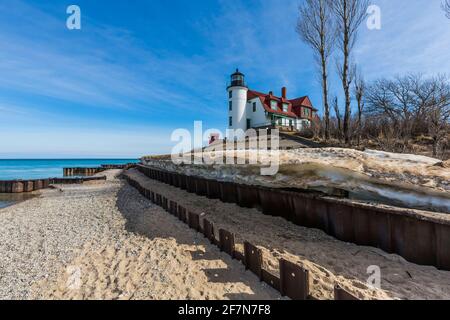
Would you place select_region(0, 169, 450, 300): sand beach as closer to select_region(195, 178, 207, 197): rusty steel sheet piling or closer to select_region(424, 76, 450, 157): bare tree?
select_region(195, 178, 207, 197): rusty steel sheet piling

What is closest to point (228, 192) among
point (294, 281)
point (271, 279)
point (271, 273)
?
point (271, 273)

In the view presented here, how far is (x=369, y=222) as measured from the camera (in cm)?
471

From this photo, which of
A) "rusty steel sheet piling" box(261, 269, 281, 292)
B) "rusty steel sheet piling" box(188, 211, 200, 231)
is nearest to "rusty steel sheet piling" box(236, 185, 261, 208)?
"rusty steel sheet piling" box(188, 211, 200, 231)

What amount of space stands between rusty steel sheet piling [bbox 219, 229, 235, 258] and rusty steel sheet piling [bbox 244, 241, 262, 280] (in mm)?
528

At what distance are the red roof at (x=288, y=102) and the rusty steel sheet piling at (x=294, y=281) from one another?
1324 inches

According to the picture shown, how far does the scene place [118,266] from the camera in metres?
4.74

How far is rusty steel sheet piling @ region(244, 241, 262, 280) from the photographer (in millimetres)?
3844

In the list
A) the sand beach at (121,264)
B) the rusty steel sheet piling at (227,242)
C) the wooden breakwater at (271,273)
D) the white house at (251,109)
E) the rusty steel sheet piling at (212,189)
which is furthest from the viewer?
the white house at (251,109)

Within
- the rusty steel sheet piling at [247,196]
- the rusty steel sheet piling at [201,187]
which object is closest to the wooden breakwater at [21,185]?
the rusty steel sheet piling at [201,187]

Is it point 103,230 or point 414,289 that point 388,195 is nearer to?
point 414,289

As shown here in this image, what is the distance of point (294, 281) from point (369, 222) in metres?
2.60

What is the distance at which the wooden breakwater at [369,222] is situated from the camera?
3852 millimetres

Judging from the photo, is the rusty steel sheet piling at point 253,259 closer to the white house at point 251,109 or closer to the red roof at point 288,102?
the white house at point 251,109
